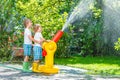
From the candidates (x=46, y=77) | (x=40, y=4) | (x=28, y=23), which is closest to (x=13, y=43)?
(x=40, y=4)

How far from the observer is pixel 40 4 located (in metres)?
15.2

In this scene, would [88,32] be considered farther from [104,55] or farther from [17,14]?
[17,14]

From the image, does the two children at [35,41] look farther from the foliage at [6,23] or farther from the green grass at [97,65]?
the foliage at [6,23]

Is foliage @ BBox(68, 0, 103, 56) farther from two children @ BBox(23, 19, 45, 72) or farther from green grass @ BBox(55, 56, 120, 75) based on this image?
two children @ BBox(23, 19, 45, 72)

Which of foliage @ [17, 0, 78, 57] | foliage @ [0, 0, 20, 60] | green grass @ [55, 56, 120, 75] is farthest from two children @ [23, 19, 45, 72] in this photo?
foliage @ [0, 0, 20, 60]

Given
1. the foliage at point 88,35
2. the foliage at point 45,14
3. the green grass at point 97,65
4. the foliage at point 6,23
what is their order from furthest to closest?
the foliage at point 88,35, the foliage at point 6,23, the foliage at point 45,14, the green grass at point 97,65

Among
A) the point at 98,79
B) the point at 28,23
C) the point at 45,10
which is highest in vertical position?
the point at 45,10

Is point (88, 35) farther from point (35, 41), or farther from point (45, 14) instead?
point (35, 41)

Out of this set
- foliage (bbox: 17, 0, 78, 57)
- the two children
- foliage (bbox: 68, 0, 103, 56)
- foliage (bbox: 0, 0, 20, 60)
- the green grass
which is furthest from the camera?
foliage (bbox: 68, 0, 103, 56)

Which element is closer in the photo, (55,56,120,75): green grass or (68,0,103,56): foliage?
(55,56,120,75): green grass

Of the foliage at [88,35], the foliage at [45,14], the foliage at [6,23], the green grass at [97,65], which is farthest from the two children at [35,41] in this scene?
the foliage at [88,35]

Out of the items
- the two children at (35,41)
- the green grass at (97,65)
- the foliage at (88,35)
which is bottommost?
the green grass at (97,65)

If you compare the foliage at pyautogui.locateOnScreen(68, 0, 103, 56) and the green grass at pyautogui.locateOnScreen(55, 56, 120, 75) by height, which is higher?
the foliage at pyautogui.locateOnScreen(68, 0, 103, 56)

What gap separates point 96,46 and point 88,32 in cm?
93
